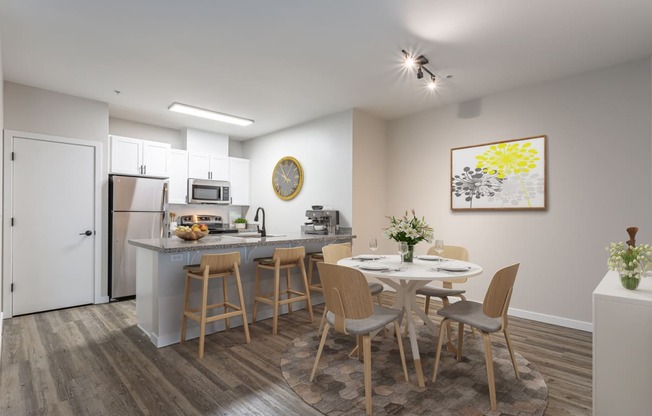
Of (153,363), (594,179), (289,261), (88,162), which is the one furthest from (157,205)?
(594,179)

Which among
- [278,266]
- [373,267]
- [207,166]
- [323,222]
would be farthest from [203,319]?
[207,166]

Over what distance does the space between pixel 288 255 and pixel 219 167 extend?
3.26 metres

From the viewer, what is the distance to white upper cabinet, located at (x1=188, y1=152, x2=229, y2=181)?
5.74 metres

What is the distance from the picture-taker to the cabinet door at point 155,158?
16.4 ft

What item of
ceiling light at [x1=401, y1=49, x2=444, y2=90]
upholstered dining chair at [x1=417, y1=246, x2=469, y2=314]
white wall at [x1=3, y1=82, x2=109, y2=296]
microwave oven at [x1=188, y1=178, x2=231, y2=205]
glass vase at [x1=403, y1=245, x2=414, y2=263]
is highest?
ceiling light at [x1=401, y1=49, x2=444, y2=90]

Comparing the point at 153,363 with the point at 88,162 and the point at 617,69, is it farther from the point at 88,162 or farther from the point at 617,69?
the point at 617,69

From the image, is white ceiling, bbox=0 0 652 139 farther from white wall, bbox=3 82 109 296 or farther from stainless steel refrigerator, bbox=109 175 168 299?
stainless steel refrigerator, bbox=109 175 168 299

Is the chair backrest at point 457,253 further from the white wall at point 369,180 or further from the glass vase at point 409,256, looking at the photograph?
the white wall at point 369,180

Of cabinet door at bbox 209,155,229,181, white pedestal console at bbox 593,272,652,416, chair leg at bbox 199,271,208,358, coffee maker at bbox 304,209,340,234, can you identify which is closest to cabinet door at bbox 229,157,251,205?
cabinet door at bbox 209,155,229,181

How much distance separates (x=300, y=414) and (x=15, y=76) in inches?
174

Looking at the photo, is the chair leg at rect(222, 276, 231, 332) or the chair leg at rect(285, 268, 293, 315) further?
the chair leg at rect(285, 268, 293, 315)

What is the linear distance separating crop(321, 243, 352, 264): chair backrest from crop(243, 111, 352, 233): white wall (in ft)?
3.81

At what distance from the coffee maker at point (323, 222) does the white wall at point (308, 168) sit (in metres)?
0.11

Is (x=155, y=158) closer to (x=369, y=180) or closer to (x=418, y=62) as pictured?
(x=369, y=180)
